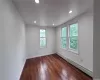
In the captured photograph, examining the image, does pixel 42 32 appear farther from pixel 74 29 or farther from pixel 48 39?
pixel 74 29

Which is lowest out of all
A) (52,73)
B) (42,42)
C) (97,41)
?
(52,73)

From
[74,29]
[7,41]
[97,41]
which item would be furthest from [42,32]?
[97,41]

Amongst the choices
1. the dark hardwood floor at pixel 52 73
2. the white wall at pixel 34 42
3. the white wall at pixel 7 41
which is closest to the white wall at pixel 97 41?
the white wall at pixel 7 41

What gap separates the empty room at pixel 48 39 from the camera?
1.45 m

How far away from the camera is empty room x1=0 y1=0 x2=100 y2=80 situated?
1446 millimetres

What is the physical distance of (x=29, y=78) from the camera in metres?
2.93

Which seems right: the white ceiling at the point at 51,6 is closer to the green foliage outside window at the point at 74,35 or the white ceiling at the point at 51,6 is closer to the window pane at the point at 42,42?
the green foliage outside window at the point at 74,35

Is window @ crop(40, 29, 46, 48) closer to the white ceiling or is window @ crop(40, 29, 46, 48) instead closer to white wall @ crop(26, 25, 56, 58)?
white wall @ crop(26, 25, 56, 58)

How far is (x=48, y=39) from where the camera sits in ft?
22.9

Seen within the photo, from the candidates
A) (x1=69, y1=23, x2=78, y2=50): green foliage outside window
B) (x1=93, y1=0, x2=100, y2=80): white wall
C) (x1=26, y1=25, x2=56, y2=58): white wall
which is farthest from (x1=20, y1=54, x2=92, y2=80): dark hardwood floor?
(x1=93, y1=0, x2=100, y2=80): white wall

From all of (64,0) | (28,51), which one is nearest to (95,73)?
(64,0)

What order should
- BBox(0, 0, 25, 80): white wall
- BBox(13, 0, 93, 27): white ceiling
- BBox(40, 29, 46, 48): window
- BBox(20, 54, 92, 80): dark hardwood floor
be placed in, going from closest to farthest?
1. BBox(0, 0, 25, 80): white wall
2. BBox(13, 0, 93, 27): white ceiling
3. BBox(20, 54, 92, 80): dark hardwood floor
4. BBox(40, 29, 46, 48): window

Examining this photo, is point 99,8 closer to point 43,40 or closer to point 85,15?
→ point 85,15

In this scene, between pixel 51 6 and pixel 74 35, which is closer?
pixel 51 6
